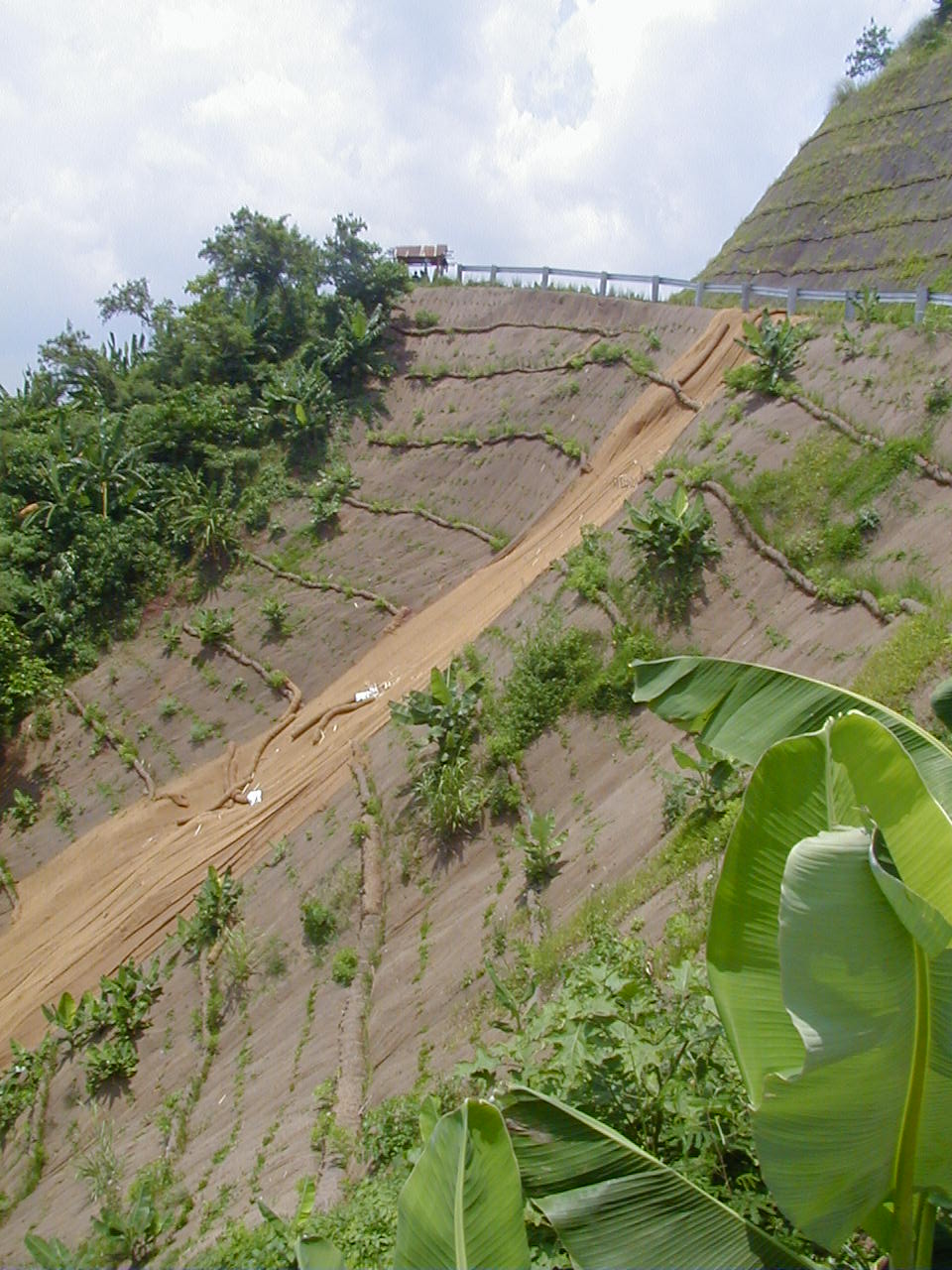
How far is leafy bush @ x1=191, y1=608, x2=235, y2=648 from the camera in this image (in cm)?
2089

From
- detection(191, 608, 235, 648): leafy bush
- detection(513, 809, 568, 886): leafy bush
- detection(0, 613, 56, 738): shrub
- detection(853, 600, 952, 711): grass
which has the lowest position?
detection(513, 809, 568, 886): leafy bush

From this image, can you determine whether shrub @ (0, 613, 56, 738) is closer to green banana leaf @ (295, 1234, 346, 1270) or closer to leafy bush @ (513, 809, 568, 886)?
leafy bush @ (513, 809, 568, 886)

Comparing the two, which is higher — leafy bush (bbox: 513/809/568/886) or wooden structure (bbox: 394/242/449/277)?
wooden structure (bbox: 394/242/449/277)

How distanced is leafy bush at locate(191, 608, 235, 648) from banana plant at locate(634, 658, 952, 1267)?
60.0ft

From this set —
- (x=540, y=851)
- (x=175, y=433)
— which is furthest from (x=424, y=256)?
(x=540, y=851)

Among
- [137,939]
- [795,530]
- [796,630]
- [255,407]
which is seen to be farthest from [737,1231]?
[255,407]

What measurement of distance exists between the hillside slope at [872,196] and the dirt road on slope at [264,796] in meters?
9.72

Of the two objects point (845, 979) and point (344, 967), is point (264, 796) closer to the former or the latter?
point (344, 967)

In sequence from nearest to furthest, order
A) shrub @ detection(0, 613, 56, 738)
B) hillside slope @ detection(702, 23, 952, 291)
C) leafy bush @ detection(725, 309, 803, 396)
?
1. leafy bush @ detection(725, 309, 803, 396)
2. shrub @ detection(0, 613, 56, 738)
3. hillside slope @ detection(702, 23, 952, 291)

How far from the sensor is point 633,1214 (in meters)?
3.55

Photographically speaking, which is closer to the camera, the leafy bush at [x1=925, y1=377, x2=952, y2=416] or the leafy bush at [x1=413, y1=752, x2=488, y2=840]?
the leafy bush at [x1=413, y1=752, x2=488, y2=840]

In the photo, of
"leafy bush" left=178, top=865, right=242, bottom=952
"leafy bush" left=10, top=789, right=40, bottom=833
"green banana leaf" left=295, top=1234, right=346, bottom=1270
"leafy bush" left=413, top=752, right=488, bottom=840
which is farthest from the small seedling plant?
"leafy bush" left=10, top=789, right=40, bottom=833

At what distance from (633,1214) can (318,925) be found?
9089 millimetres

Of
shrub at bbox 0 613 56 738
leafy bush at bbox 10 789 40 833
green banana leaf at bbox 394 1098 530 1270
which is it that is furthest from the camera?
shrub at bbox 0 613 56 738
